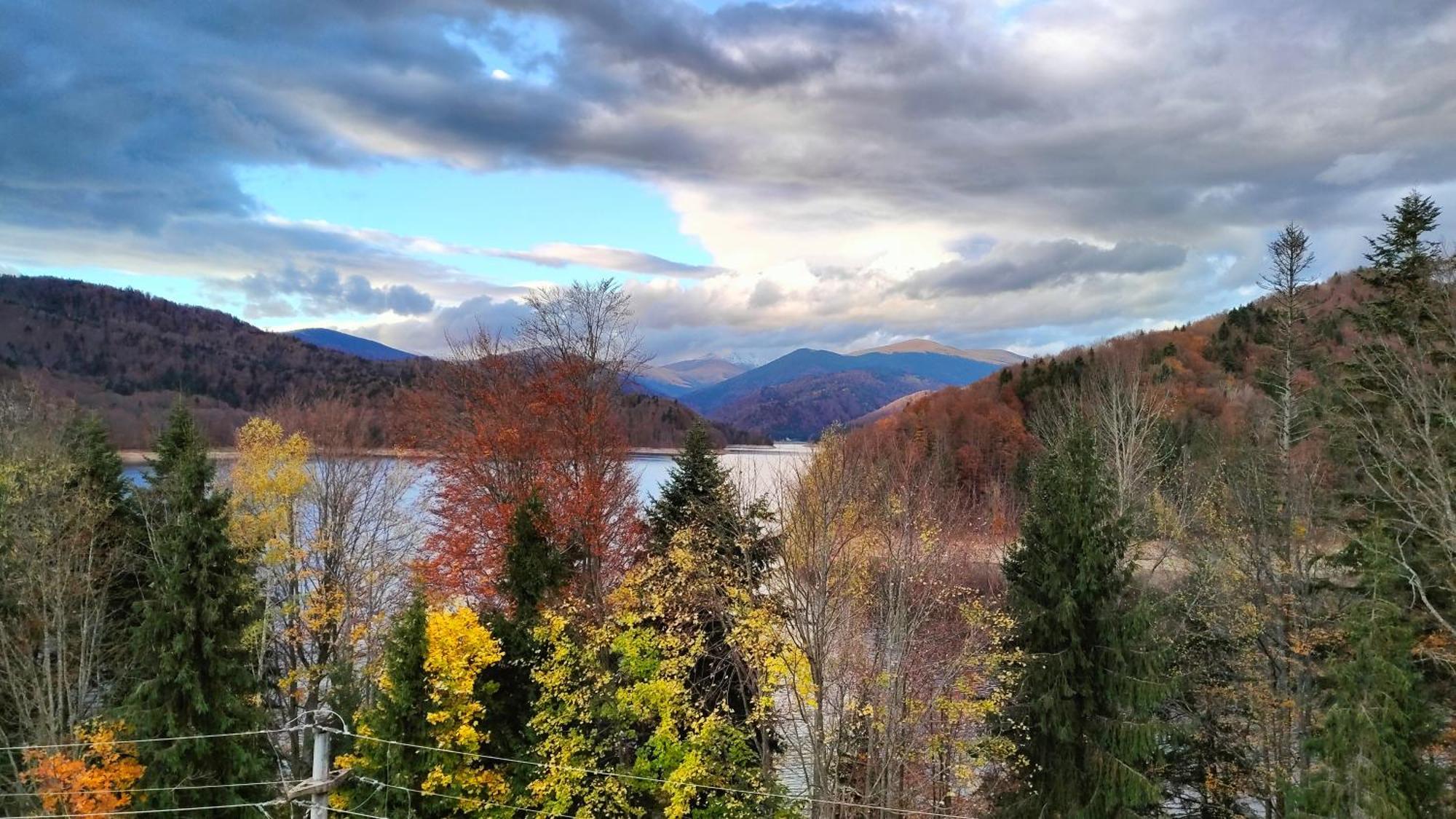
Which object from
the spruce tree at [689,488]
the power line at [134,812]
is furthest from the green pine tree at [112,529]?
the spruce tree at [689,488]

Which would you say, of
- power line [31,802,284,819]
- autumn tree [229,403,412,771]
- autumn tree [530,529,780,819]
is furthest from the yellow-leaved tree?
autumn tree [229,403,412,771]

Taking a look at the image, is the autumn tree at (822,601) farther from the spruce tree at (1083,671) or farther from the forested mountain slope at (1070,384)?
the forested mountain slope at (1070,384)

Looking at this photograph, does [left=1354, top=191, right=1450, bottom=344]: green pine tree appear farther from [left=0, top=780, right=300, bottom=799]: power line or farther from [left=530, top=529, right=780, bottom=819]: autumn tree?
[left=0, top=780, right=300, bottom=799]: power line

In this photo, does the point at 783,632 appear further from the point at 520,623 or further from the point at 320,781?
the point at 320,781

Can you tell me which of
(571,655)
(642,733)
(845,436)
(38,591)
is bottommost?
(642,733)

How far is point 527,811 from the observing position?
19.2 m

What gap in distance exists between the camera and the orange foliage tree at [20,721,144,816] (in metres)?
16.3

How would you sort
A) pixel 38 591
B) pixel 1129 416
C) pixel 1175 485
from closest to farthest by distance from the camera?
pixel 38 591 < pixel 1129 416 < pixel 1175 485

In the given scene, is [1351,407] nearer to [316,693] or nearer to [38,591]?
[316,693]

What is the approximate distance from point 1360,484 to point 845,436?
12876mm

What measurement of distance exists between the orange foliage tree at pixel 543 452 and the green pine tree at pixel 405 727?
5.97 meters

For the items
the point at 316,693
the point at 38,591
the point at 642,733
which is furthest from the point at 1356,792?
the point at 38,591

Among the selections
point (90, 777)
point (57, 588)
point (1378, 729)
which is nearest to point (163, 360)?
point (57, 588)

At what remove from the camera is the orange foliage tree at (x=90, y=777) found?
16.3m
